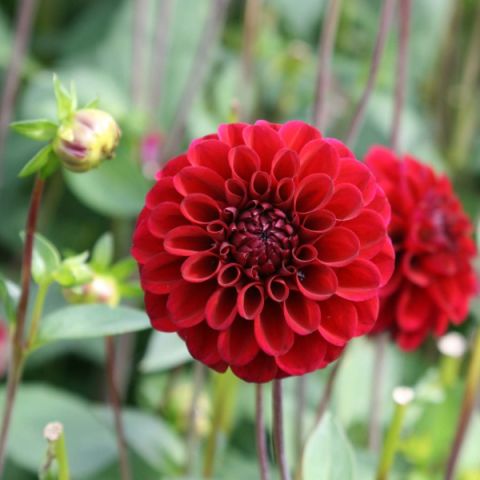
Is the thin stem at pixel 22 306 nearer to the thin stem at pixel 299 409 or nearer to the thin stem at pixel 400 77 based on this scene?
the thin stem at pixel 299 409

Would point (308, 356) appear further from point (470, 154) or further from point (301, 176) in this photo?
point (470, 154)

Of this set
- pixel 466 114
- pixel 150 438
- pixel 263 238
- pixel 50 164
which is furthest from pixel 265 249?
pixel 466 114

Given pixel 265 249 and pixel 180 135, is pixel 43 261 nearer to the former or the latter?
pixel 265 249

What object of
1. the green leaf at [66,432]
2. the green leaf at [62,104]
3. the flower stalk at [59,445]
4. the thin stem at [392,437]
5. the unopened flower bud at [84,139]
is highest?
the green leaf at [62,104]

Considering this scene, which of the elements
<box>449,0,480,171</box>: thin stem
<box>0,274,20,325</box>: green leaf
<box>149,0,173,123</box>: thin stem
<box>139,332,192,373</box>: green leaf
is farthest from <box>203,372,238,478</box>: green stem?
<box>449,0,480,171</box>: thin stem

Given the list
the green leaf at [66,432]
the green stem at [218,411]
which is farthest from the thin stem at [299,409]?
the green leaf at [66,432]
